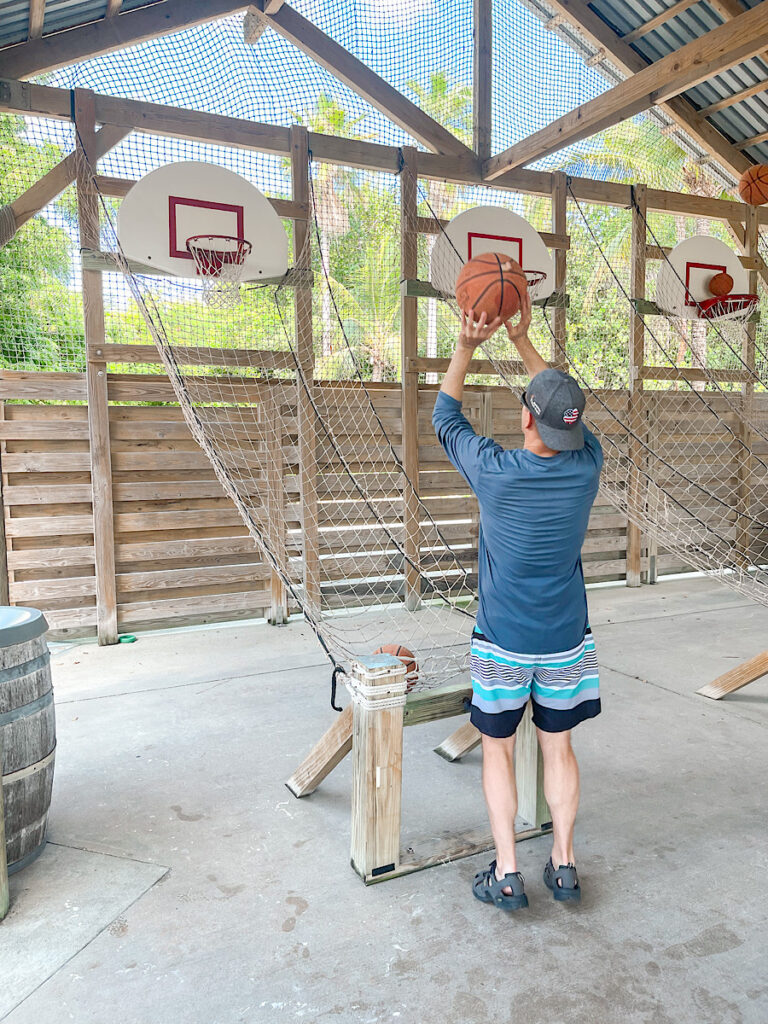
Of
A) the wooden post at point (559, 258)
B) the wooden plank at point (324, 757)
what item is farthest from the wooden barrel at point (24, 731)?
the wooden post at point (559, 258)

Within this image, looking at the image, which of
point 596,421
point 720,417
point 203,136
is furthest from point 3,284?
point 720,417

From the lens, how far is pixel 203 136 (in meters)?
4.88

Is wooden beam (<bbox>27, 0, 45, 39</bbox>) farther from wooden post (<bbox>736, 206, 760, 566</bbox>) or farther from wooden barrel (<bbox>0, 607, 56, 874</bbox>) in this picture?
wooden post (<bbox>736, 206, 760, 566</bbox>)

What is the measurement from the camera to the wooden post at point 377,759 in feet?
6.72

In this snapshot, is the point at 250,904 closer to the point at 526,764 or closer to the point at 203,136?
the point at 526,764

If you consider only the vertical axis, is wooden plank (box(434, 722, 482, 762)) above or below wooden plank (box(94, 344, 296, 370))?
below

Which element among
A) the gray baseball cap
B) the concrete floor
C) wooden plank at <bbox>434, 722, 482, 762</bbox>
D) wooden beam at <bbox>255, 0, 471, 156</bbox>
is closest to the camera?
the concrete floor

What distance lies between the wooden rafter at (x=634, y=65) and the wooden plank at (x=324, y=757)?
6.32 m

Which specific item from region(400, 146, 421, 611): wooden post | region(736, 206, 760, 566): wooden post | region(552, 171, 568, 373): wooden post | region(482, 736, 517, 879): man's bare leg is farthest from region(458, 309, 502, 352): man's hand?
region(736, 206, 760, 566): wooden post

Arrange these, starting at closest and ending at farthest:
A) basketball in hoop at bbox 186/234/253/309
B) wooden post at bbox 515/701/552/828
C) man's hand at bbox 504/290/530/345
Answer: man's hand at bbox 504/290/530/345 → wooden post at bbox 515/701/552/828 → basketball in hoop at bbox 186/234/253/309

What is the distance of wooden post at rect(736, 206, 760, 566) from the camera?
6.79m

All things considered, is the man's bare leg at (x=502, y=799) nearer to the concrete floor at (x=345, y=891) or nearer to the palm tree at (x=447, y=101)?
the concrete floor at (x=345, y=891)

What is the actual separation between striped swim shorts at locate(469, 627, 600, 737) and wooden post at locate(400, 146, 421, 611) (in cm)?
344

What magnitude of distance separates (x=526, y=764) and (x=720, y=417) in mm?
5445
